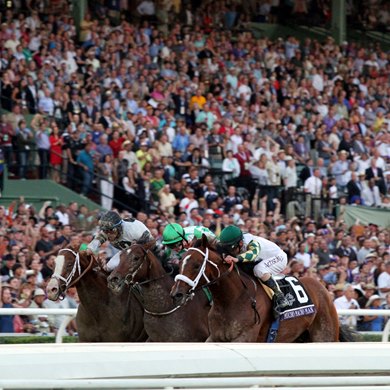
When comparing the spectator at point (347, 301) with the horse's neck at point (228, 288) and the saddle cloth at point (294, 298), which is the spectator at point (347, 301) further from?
the horse's neck at point (228, 288)

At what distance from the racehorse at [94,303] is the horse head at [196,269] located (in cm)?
96

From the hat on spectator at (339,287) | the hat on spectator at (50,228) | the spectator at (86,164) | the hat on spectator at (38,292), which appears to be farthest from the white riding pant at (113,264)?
the spectator at (86,164)

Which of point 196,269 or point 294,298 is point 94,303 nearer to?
point 196,269

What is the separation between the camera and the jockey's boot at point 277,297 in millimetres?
9625

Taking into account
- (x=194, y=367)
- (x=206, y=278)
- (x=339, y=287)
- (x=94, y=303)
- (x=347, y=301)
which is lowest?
(x=339, y=287)

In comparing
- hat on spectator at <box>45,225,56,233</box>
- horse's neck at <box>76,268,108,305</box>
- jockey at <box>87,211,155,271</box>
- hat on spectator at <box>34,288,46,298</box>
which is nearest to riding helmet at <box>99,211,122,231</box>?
jockey at <box>87,211,155,271</box>

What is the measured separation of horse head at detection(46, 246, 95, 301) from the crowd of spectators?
3.44 metres

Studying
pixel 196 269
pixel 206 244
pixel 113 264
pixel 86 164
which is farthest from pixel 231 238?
pixel 86 164

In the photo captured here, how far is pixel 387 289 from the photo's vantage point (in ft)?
50.4

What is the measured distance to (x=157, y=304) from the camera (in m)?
9.58

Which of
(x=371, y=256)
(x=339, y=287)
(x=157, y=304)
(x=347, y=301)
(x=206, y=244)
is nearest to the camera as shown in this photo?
(x=206, y=244)

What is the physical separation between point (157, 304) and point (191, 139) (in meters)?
9.67

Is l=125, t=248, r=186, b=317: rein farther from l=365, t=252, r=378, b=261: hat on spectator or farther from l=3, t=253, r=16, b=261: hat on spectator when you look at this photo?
l=365, t=252, r=378, b=261: hat on spectator

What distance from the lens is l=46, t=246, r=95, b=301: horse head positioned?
9688mm
